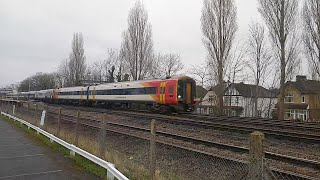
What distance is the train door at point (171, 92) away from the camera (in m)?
24.5

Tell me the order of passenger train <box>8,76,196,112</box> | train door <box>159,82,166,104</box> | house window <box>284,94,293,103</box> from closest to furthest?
passenger train <box>8,76,196,112</box> < train door <box>159,82,166,104</box> < house window <box>284,94,293,103</box>

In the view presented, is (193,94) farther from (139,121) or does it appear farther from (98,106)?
(98,106)

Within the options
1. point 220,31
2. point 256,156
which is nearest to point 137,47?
point 220,31

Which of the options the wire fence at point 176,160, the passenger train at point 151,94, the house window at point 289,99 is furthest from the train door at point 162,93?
the house window at point 289,99

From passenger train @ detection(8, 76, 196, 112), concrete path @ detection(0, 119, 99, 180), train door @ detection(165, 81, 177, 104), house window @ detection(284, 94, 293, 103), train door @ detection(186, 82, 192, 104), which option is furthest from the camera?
house window @ detection(284, 94, 293, 103)

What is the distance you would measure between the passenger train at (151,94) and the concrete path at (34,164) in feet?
44.3

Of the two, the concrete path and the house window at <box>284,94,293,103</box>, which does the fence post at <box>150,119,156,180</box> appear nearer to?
the concrete path

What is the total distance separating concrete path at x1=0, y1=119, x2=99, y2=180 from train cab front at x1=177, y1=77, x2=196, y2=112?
44.5 ft

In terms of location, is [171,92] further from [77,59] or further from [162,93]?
[77,59]

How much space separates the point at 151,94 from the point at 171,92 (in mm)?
2669

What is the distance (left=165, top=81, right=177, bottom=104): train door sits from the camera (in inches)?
966

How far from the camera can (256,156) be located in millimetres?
4309

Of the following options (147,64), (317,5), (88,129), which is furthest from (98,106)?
(317,5)

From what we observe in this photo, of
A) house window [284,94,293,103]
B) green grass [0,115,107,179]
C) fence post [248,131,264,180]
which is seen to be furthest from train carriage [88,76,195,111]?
house window [284,94,293,103]
